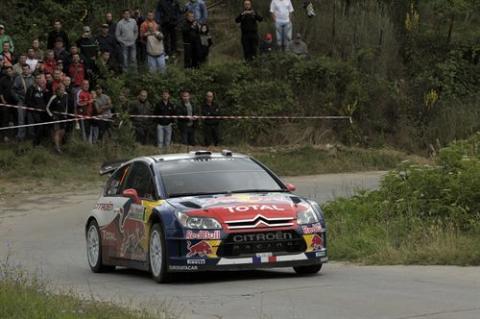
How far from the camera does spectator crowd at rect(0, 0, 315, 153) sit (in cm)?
2959

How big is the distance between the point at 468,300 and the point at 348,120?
25050 millimetres

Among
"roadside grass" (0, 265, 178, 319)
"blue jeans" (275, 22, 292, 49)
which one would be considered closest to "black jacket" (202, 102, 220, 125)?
"blue jeans" (275, 22, 292, 49)

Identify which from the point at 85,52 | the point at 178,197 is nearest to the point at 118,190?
the point at 178,197

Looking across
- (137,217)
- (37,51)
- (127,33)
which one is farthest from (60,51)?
(137,217)

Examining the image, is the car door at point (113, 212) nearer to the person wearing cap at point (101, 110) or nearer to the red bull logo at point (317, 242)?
the red bull logo at point (317, 242)

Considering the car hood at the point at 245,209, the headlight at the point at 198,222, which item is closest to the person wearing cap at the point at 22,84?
the car hood at the point at 245,209

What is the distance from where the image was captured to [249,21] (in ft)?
113

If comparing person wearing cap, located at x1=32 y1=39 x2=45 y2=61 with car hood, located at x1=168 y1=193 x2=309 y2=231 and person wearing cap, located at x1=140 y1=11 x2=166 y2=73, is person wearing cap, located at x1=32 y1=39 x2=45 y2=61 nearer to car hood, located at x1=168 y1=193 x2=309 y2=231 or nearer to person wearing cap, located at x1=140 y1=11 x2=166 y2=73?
person wearing cap, located at x1=140 y1=11 x2=166 y2=73

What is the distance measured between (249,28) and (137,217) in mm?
20563

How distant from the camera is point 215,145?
33344 millimetres

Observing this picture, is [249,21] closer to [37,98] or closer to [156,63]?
[156,63]

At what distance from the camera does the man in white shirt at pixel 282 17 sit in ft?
115

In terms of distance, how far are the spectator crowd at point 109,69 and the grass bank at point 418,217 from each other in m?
12.0

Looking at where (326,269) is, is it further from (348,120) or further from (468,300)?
(348,120)
